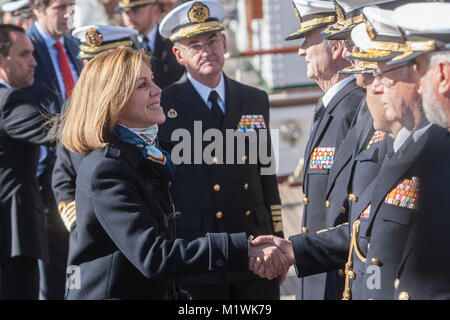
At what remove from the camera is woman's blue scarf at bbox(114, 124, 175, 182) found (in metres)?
3.27

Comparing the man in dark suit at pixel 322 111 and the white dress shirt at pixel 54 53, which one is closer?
the man in dark suit at pixel 322 111

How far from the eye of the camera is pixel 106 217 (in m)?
3.10

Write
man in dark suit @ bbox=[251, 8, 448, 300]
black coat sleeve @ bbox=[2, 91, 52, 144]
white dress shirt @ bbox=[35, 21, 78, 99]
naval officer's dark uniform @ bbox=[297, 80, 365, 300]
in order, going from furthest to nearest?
white dress shirt @ bbox=[35, 21, 78, 99] < black coat sleeve @ bbox=[2, 91, 52, 144] < naval officer's dark uniform @ bbox=[297, 80, 365, 300] < man in dark suit @ bbox=[251, 8, 448, 300]

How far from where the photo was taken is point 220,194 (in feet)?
15.2

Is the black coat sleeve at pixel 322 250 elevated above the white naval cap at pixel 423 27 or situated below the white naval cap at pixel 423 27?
below

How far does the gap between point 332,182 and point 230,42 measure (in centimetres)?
764

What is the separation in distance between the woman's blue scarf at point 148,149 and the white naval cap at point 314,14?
1.30 m

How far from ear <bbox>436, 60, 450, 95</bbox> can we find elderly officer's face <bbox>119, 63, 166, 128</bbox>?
53.6 inches

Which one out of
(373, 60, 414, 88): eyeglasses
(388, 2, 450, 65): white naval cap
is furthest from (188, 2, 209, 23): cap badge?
(388, 2, 450, 65): white naval cap

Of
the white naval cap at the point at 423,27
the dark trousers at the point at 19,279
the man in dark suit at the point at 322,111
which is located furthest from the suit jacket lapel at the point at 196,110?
the white naval cap at the point at 423,27

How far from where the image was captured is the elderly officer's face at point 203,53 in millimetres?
4707

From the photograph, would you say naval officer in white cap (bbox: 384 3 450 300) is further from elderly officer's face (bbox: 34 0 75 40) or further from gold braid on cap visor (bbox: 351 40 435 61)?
elderly officer's face (bbox: 34 0 75 40)

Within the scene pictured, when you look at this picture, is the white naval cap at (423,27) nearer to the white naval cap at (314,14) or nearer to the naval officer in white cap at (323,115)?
the naval officer in white cap at (323,115)

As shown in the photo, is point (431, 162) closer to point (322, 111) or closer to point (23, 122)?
point (322, 111)
